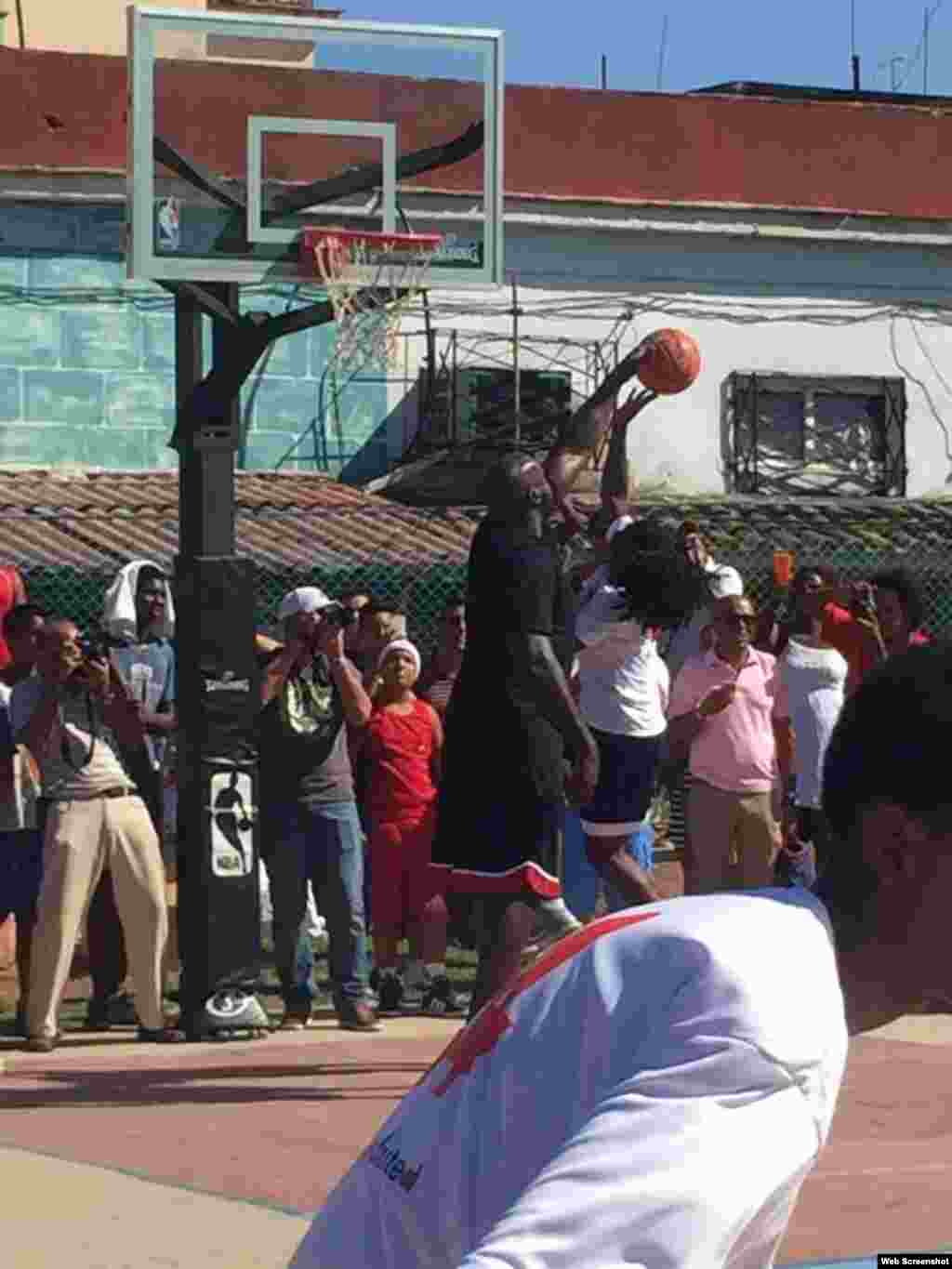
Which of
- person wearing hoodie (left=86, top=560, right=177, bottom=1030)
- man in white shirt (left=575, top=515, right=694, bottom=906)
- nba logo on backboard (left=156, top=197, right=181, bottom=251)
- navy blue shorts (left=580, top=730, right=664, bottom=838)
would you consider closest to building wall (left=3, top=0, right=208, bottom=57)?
person wearing hoodie (left=86, top=560, right=177, bottom=1030)

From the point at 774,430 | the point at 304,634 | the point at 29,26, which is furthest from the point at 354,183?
the point at 29,26

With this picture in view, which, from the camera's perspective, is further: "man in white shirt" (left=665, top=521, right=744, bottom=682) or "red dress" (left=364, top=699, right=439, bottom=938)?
"man in white shirt" (left=665, top=521, right=744, bottom=682)

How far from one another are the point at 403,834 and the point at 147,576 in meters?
2.20

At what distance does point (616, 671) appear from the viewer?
11328 millimetres

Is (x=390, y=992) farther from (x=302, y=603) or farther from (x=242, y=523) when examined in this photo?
(x=242, y=523)

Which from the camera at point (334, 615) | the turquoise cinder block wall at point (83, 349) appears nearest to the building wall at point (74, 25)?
the turquoise cinder block wall at point (83, 349)

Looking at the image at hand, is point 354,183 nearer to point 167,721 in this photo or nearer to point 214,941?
point 167,721

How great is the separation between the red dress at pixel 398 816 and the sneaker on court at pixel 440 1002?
403 millimetres

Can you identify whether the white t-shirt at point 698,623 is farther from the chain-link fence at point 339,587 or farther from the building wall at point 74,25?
the building wall at point 74,25

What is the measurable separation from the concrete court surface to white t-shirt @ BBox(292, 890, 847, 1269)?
3787mm

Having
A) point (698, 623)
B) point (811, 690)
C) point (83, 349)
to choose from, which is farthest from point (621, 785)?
point (83, 349)

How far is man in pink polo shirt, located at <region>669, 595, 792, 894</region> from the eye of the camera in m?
13.7

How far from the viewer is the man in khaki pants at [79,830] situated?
11.8 metres

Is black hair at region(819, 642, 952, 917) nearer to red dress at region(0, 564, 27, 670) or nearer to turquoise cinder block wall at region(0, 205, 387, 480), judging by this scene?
red dress at region(0, 564, 27, 670)
